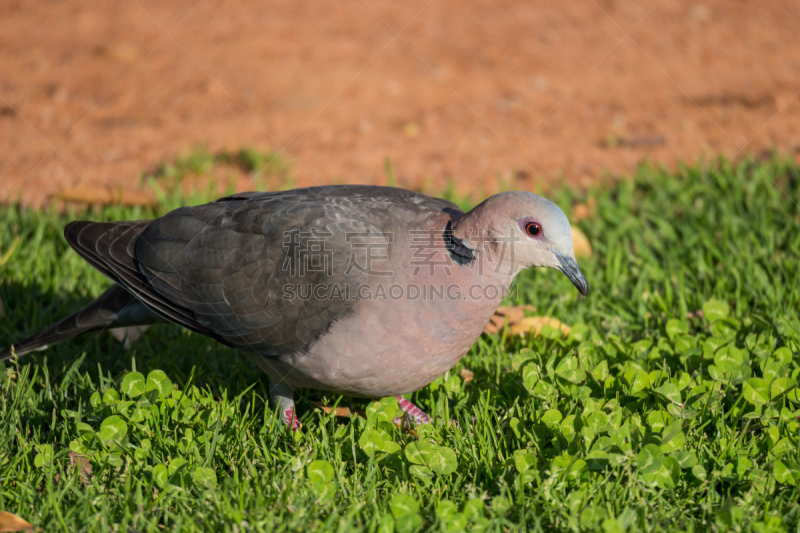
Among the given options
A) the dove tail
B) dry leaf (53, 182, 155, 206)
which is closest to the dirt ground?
dry leaf (53, 182, 155, 206)

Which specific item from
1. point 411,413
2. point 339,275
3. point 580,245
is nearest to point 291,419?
point 411,413

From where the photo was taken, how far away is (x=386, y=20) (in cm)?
772

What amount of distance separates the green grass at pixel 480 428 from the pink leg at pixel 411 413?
0.08 m

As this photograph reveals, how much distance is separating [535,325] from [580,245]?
964mm

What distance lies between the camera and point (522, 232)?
300 cm

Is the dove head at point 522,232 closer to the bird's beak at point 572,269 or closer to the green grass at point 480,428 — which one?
the bird's beak at point 572,269

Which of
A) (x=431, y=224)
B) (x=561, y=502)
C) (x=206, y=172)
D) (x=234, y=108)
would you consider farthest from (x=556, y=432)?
(x=234, y=108)

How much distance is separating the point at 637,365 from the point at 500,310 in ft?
Result: 3.09

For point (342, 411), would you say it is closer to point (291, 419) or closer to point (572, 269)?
point (291, 419)

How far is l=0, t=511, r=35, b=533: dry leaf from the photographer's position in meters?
2.59

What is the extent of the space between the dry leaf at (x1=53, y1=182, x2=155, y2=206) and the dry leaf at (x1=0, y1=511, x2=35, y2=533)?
9.77ft

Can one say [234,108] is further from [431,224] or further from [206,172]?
[431,224]

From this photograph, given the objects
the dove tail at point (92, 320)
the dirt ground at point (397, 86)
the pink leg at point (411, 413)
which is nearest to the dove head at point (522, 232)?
the pink leg at point (411, 413)

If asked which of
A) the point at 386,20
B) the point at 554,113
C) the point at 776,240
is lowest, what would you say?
the point at 776,240
